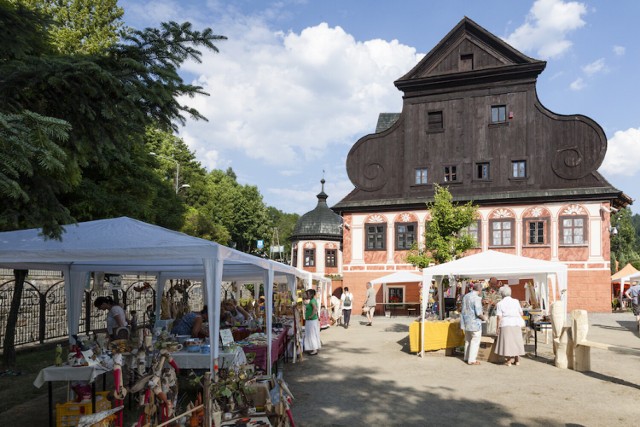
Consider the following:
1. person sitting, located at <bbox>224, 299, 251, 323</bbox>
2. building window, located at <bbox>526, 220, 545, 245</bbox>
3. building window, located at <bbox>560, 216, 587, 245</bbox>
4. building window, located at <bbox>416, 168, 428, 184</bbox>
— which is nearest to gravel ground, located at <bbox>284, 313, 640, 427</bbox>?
person sitting, located at <bbox>224, 299, 251, 323</bbox>

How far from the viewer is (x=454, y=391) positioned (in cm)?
907

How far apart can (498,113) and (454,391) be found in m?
24.2

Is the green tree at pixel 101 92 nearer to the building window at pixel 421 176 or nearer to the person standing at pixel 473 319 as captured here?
the person standing at pixel 473 319

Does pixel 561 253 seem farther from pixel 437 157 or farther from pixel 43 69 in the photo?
pixel 43 69

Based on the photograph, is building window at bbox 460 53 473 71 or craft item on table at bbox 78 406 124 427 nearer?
craft item on table at bbox 78 406 124 427

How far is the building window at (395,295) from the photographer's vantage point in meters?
31.3

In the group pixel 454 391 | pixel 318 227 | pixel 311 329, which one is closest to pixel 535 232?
pixel 311 329

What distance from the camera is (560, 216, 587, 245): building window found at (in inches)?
1097

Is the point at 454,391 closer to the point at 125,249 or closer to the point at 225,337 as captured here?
the point at 225,337

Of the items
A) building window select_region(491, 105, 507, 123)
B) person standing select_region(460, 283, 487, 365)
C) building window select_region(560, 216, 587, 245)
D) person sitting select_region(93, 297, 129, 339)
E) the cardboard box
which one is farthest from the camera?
building window select_region(491, 105, 507, 123)

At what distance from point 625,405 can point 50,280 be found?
1814 cm

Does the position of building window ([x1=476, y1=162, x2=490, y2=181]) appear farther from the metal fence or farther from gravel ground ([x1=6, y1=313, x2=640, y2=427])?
the metal fence

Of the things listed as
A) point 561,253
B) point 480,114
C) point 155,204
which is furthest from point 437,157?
point 155,204

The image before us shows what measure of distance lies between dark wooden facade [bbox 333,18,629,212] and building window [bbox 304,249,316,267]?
14.4m
